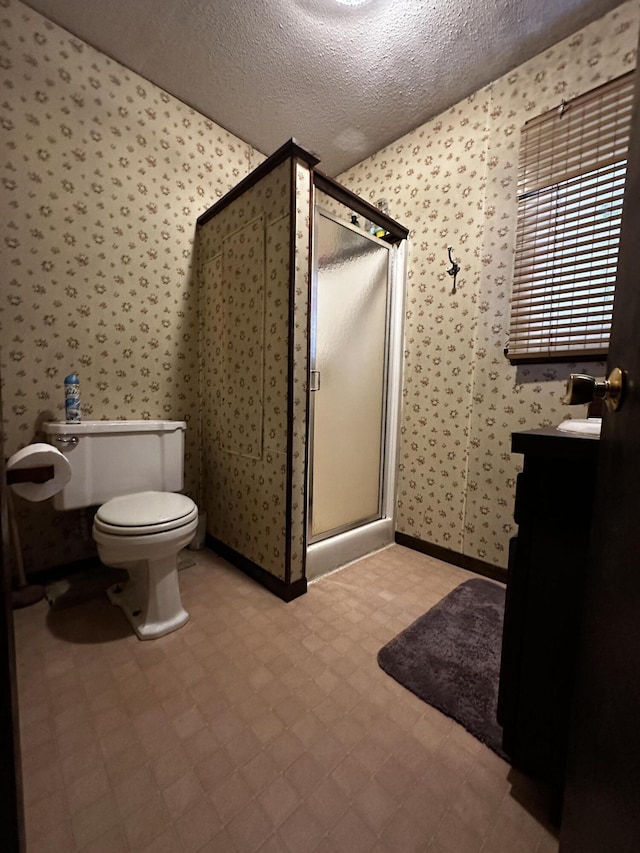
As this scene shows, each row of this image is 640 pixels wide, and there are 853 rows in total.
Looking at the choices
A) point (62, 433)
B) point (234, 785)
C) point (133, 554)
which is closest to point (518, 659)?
point (234, 785)

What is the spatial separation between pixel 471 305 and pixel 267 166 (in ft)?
3.92

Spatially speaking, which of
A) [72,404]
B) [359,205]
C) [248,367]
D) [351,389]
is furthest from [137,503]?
[359,205]

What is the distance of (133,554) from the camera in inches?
46.1

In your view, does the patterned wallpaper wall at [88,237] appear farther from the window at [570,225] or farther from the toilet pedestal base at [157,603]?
the window at [570,225]

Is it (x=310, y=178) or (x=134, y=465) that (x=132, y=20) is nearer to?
(x=310, y=178)

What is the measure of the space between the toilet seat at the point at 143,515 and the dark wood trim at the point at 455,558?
1.34 meters

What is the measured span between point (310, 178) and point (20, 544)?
2090mm

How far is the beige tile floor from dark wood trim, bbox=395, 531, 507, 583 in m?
0.65

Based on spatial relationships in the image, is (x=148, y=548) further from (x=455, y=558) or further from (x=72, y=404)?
(x=455, y=558)

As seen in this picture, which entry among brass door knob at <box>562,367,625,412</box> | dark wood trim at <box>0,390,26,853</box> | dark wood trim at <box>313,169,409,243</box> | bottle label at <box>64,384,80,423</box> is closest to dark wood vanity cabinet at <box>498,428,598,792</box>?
brass door knob at <box>562,367,625,412</box>

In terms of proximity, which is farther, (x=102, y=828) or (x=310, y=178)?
(x=310, y=178)

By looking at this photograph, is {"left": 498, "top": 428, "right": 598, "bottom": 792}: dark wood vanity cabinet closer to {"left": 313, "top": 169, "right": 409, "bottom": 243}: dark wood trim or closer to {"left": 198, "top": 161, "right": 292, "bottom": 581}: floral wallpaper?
{"left": 198, "top": 161, "right": 292, "bottom": 581}: floral wallpaper

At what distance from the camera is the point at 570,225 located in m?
1.41

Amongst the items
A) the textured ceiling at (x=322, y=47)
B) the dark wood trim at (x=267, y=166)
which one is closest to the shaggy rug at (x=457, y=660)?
the dark wood trim at (x=267, y=166)
